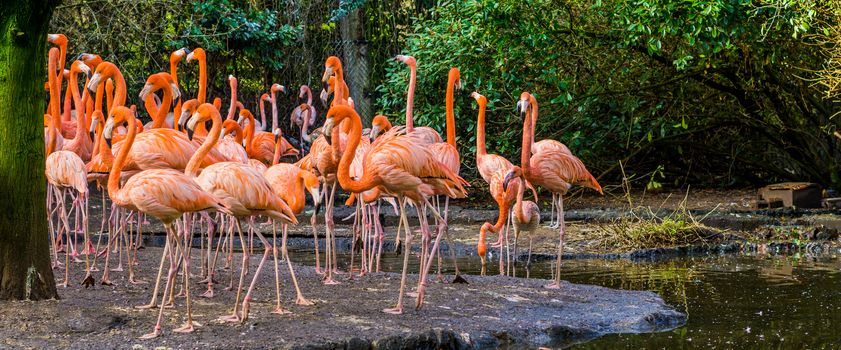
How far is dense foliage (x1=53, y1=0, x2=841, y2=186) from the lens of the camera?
33.9 feet

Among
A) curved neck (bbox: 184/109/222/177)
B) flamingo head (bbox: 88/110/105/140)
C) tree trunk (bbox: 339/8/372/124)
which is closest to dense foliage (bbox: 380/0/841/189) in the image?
tree trunk (bbox: 339/8/372/124)

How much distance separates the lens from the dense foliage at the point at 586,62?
10.3 m

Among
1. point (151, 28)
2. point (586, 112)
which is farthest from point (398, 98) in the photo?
point (151, 28)

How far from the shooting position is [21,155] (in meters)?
5.60

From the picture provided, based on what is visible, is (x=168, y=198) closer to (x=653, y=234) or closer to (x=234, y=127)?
(x=234, y=127)

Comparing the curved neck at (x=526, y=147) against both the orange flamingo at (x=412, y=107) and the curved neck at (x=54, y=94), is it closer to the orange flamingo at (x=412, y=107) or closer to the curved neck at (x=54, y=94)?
the orange flamingo at (x=412, y=107)

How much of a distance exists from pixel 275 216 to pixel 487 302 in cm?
140

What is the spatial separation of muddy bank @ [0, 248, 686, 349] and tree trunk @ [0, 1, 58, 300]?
0.56ft

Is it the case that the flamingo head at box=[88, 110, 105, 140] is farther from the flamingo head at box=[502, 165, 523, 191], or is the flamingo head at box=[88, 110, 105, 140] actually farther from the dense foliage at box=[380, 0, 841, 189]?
the dense foliage at box=[380, 0, 841, 189]

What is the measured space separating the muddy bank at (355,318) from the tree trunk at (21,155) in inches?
6.8

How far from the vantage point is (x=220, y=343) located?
4.82 m

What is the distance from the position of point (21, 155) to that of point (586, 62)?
7223mm

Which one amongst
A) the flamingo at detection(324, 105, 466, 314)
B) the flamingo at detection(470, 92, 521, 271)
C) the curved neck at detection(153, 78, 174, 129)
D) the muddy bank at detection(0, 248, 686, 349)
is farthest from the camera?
the flamingo at detection(470, 92, 521, 271)

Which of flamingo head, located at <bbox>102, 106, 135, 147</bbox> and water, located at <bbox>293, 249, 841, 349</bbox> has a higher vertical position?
flamingo head, located at <bbox>102, 106, 135, 147</bbox>
